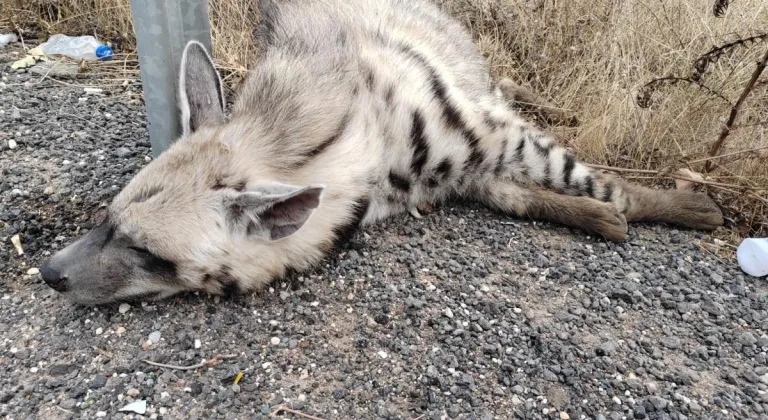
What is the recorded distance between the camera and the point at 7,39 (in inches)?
146

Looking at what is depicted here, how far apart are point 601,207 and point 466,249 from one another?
1.87 feet

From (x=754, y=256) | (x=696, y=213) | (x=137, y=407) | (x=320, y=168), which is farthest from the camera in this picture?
(x=696, y=213)

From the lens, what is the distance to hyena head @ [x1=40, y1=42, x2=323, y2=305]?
2.05 metres

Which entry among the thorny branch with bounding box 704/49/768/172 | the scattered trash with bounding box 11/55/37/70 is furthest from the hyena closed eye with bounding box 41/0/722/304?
the scattered trash with bounding box 11/55/37/70

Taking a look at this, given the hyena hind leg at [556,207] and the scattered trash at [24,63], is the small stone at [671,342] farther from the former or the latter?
the scattered trash at [24,63]

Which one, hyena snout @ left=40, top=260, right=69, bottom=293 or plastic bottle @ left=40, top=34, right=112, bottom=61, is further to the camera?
plastic bottle @ left=40, top=34, right=112, bottom=61

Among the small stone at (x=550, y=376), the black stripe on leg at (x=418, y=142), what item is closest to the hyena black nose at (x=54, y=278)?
the black stripe on leg at (x=418, y=142)

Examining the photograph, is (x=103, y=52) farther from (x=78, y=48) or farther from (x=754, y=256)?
(x=754, y=256)

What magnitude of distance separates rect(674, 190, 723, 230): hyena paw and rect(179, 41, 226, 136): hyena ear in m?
1.82

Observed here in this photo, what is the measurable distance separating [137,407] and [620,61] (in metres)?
2.81

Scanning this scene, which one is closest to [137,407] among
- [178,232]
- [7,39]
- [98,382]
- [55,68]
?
[98,382]

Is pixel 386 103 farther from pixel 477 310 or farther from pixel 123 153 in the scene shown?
pixel 123 153

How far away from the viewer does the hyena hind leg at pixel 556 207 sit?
2.57m

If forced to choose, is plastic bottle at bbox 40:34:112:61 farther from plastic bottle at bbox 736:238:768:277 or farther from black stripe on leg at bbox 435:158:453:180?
plastic bottle at bbox 736:238:768:277
